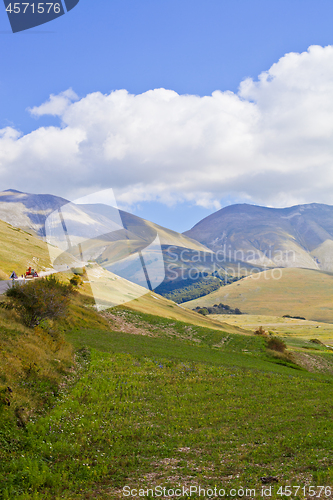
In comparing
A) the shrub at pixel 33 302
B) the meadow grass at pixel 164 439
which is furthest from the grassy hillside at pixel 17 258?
the meadow grass at pixel 164 439

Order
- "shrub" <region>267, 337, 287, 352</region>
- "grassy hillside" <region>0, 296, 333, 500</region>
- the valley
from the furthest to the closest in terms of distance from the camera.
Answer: "shrub" <region>267, 337, 287, 352</region>, the valley, "grassy hillside" <region>0, 296, 333, 500</region>

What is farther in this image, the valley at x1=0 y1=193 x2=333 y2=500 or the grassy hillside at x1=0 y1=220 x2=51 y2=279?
the grassy hillside at x1=0 y1=220 x2=51 y2=279

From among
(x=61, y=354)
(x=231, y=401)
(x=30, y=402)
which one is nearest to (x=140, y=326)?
(x=61, y=354)

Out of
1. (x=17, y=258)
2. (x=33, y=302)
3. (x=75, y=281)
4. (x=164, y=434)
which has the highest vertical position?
(x=17, y=258)

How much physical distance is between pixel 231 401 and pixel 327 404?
5.90 meters

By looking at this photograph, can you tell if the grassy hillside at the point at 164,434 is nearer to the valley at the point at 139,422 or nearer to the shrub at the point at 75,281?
the valley at the point at 139,422

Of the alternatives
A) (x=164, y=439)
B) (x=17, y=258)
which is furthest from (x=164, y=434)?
(x=17, y=258)

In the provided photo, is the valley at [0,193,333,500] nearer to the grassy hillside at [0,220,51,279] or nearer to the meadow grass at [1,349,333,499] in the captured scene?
the meadow grass at [1,349,333,499]

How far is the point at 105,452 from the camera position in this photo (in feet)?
37.9

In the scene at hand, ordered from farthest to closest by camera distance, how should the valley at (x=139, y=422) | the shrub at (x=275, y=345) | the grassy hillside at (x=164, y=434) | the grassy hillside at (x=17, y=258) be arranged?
the grassy hillside at (x=17, y=258) → the shrub at (x=275, y=345) → the valley at (x=139, y=422) → the grassy hillside at (x=164, y=434)

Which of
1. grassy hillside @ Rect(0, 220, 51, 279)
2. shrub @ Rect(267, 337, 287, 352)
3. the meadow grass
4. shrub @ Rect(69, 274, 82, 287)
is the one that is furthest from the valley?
grassy hillside @ Rect(0, 220, 51, 279)

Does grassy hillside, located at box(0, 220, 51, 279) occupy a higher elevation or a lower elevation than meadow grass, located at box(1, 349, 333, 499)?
higher

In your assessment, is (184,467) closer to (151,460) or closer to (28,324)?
(151,460)

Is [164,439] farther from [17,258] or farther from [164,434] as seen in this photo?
[17,258]
